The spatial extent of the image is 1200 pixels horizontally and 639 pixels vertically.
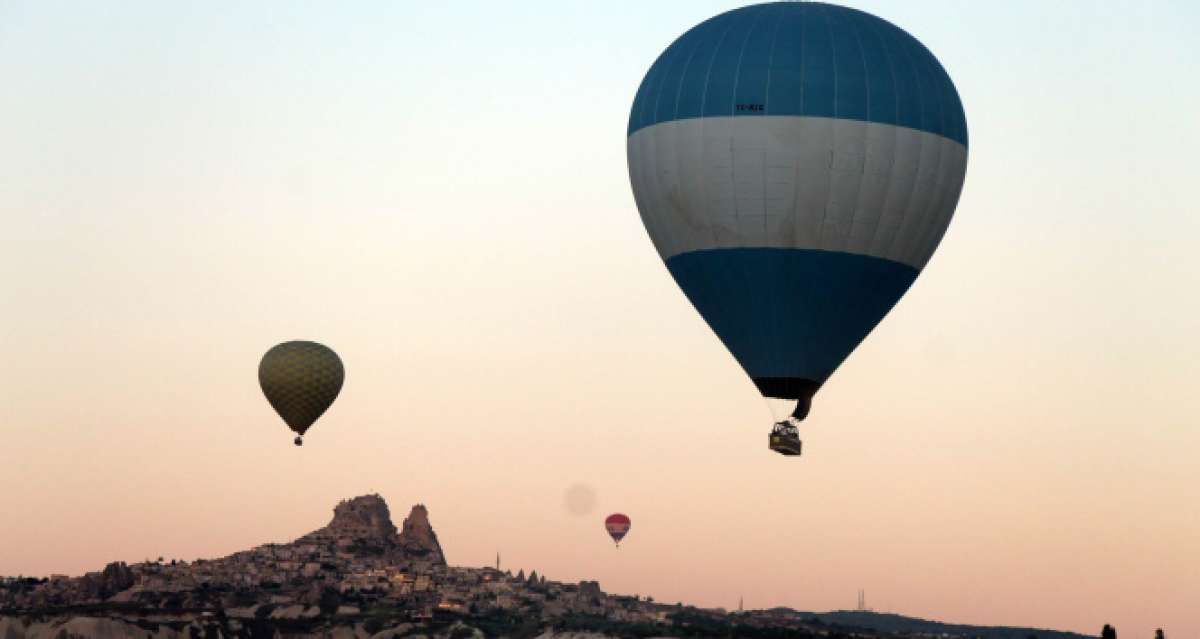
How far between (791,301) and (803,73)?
445 inches

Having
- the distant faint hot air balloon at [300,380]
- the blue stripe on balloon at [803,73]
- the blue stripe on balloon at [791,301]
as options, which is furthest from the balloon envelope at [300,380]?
the blue stripe on balloon at [791,301]

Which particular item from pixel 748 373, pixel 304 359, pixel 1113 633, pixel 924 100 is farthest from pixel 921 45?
pixel 304 359

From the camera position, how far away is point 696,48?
100m

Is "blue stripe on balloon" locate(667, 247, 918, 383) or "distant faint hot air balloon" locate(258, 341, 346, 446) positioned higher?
"distant faint hot air balloon" locate(258, 341, 346, 446)

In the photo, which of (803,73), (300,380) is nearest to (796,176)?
(803,73)

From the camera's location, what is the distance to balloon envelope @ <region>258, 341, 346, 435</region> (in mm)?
168500

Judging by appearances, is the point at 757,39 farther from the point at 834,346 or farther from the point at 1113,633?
the point at 1113,633

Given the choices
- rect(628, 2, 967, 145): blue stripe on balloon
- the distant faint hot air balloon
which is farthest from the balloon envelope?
rect(628, 2, 967, 145): blue stripe on balloon

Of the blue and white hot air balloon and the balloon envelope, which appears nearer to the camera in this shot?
the blue and white hot air balloon

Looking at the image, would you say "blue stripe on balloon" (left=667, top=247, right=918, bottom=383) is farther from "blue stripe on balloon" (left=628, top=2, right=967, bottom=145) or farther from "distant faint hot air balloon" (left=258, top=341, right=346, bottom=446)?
"distant faint hot air balloon" (left=258, top=341, right=346, bottom=446)

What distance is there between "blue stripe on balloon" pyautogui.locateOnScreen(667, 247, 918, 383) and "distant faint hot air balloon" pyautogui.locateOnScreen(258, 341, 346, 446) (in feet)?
242

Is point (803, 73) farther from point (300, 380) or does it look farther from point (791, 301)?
point (300, 380)

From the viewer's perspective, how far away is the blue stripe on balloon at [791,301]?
9700 cm

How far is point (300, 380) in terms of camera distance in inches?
6762
